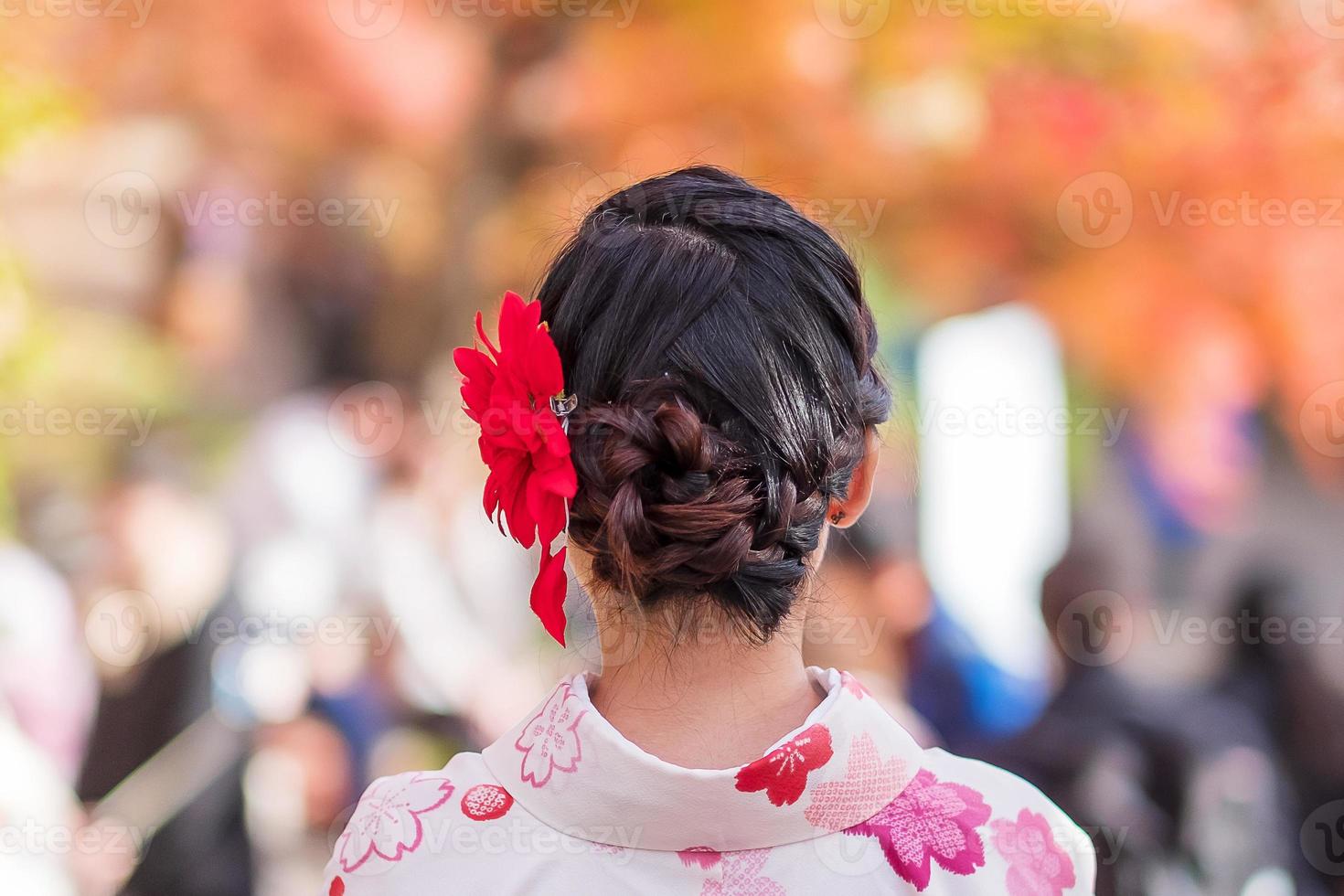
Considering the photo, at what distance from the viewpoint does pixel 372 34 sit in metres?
2.00

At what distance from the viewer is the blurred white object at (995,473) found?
1997mm

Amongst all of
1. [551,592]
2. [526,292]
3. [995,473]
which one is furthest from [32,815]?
[995,473]

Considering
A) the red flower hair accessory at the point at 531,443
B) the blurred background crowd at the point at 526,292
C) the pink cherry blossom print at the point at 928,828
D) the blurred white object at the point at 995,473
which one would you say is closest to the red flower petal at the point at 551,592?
the red flower hair accessory at the point at 531,443

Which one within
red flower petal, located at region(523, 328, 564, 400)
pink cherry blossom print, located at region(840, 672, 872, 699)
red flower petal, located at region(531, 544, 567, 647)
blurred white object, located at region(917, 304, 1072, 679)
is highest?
red flower petal, located at region(523, 328, 564, 400)

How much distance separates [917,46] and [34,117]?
5.40ft

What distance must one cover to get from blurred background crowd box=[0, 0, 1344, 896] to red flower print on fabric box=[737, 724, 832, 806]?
4.41ft

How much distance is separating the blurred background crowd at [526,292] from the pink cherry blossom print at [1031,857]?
1278 millimetres

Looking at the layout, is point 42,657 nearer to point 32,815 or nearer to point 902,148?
point 32,815

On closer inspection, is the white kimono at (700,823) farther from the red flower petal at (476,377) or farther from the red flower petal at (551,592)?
the red flower petal at (476,377)

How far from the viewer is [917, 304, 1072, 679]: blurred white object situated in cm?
200

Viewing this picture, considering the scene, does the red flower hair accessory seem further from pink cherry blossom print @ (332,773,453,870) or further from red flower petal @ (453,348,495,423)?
pink cherry blossom print @ (332,773,453,870)

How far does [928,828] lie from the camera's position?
64 centimetres

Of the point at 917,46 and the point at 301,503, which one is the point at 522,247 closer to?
the point at 301,503

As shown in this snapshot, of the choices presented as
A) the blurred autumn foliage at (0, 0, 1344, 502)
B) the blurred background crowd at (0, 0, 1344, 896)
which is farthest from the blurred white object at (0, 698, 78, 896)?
the blurred autumn foliage at (0, 0, 1344, 502)
